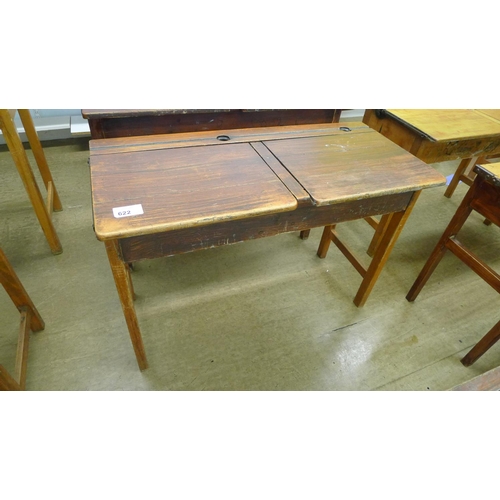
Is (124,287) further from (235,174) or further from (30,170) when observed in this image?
(30,170)

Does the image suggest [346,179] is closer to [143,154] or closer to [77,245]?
[143,154]

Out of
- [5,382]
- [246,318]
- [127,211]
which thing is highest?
[127,211]

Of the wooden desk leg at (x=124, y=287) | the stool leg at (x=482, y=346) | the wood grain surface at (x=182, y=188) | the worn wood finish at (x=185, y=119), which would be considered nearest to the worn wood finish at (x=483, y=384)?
the stool leg at (x=482, y=346)

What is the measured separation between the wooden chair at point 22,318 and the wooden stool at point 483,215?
1.85 m

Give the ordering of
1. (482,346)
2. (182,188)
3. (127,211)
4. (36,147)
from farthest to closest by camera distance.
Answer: (36,147)
(482,346)
(182,188)
(127,211)

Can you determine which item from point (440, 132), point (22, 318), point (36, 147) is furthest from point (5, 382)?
point (440, 132)

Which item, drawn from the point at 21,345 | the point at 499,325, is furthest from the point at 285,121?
the point at 21,345

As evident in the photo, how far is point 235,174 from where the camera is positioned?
106cm

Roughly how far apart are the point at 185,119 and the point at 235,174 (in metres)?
0.57

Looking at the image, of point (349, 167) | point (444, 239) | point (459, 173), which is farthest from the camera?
point (459, 173)

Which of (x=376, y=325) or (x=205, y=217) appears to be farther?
(x=376, y=325)

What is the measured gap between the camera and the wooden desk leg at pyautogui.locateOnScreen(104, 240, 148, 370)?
0.90m

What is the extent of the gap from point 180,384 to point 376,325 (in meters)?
1.00

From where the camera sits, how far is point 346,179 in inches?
43.1
